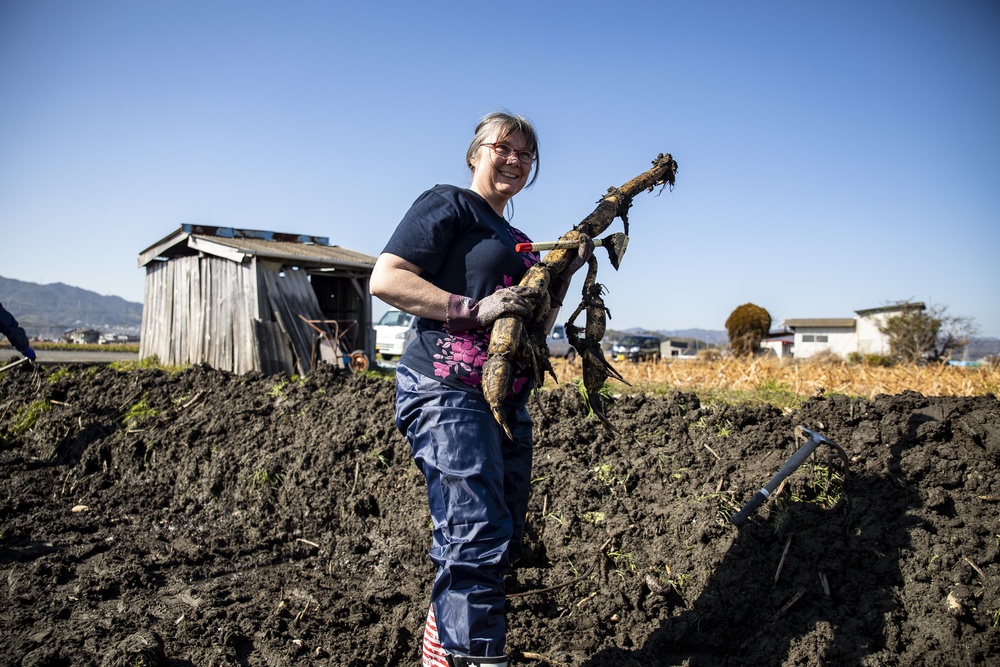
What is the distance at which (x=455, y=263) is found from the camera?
7.29ft

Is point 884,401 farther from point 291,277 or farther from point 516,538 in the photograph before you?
point 291,277

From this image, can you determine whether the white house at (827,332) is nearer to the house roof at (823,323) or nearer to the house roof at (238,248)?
the house roof at (823,323)

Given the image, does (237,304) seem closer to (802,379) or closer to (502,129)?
(802,379)

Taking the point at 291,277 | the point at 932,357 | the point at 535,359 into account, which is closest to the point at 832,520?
the point at 535,359

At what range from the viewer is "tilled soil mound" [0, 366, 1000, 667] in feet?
8.46

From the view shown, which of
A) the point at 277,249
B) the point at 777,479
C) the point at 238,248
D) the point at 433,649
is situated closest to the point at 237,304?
the point at 238,248

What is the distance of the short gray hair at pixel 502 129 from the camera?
230 centimetres

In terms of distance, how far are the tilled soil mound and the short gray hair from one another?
975mm

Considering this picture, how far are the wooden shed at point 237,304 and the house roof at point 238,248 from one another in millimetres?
16

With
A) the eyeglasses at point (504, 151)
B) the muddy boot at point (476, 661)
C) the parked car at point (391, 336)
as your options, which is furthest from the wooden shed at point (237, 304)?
the muddy boot at point (476, 661)

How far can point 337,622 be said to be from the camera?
2.98m

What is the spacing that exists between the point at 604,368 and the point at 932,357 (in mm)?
12203

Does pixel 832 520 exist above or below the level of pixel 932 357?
below

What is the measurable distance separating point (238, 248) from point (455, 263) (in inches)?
306
